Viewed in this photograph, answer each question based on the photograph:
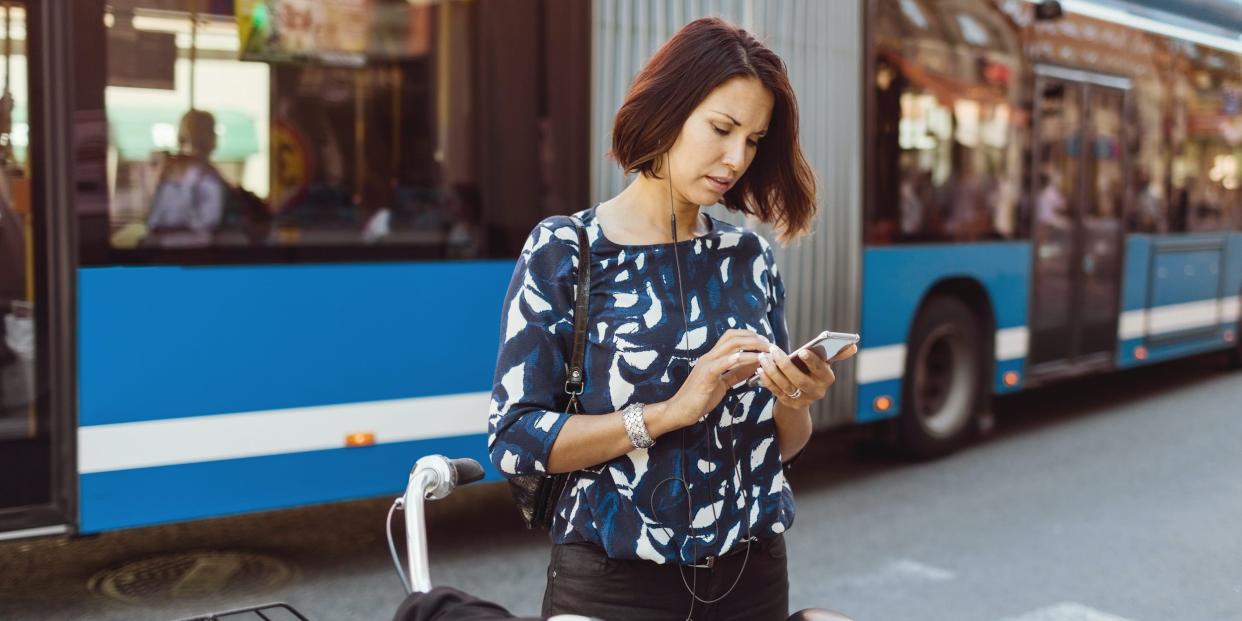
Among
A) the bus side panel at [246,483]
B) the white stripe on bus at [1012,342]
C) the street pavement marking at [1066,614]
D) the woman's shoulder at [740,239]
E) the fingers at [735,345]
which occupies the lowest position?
the street pavement marking at [1066,614]

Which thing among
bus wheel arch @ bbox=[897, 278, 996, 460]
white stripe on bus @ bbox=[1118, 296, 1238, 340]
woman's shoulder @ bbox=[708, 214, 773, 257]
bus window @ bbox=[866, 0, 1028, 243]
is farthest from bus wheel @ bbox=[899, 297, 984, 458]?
woman's shoulder @ bbox=[708, 214, 773, 257]

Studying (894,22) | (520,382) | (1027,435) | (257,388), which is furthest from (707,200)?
(1027,435)

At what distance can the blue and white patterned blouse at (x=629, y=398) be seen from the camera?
197 cm

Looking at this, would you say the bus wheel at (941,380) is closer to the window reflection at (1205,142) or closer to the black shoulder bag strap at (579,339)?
the window reflection at (1205,142)

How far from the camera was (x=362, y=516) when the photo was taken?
6.45 metres

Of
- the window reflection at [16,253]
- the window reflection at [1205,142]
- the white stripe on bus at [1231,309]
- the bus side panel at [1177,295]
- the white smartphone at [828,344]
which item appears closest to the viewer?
the white smartphone at [828,344]

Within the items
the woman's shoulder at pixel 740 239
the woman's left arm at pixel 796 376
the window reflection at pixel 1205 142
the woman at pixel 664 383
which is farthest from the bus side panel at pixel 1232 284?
the woman's left arm at pixel 796 376

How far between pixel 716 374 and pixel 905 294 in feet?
19.5

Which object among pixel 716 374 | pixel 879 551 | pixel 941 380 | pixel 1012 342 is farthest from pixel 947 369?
pixel 716 374

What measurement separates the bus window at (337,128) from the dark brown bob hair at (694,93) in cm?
308

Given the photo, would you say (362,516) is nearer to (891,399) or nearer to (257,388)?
(257,388)

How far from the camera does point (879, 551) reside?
5895 mm

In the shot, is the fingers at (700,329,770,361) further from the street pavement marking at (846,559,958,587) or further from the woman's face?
the street pavement marking at (846,559,958,587)

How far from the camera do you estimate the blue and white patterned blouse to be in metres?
1.97
